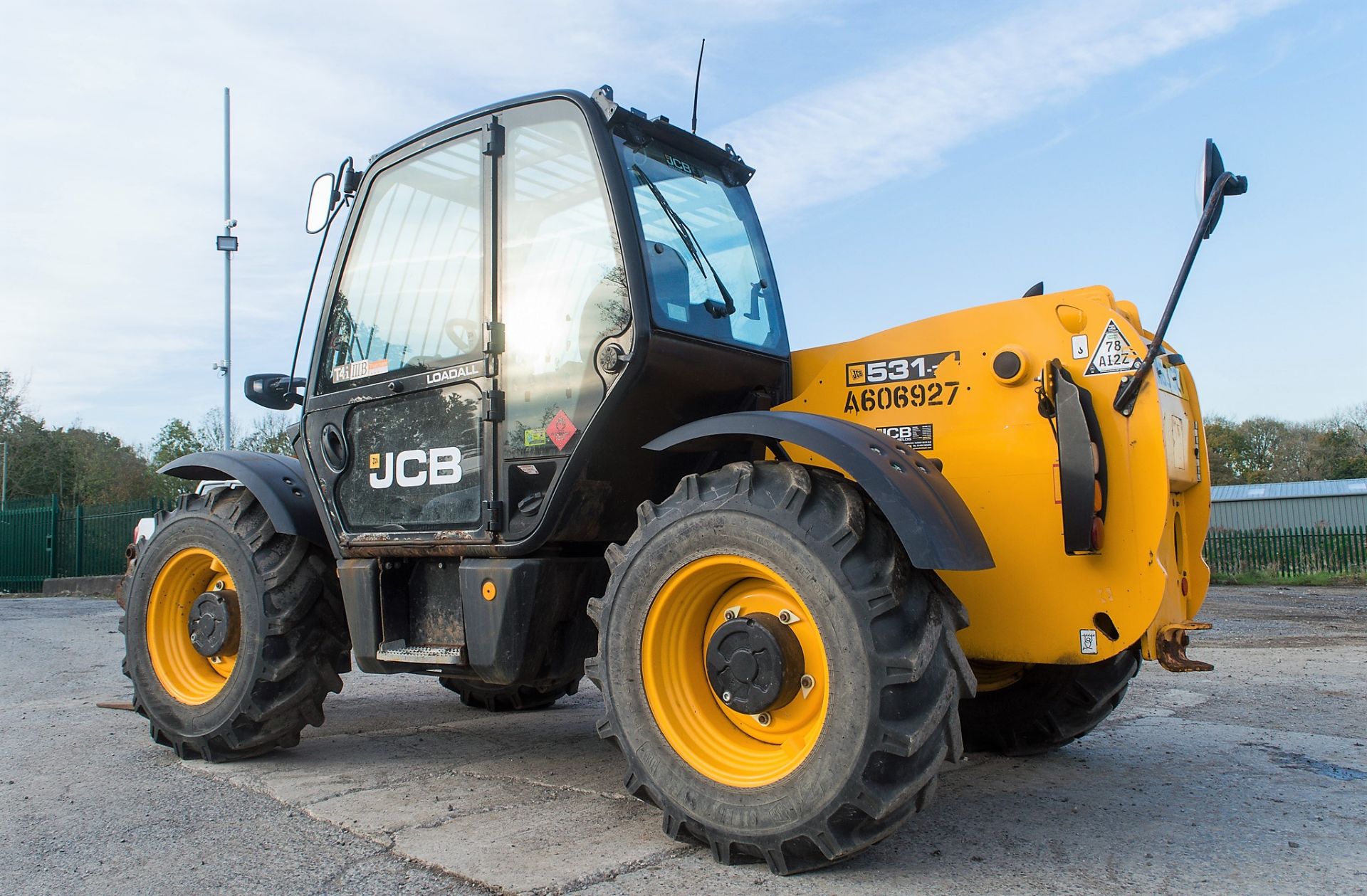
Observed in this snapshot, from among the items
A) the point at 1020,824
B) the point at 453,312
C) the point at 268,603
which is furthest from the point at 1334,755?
the point at 268,603

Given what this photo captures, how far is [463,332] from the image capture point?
4.21 m

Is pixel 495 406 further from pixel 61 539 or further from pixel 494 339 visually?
pixel 61 539

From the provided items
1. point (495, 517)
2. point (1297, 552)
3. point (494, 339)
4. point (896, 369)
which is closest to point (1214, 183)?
point (896, 369)

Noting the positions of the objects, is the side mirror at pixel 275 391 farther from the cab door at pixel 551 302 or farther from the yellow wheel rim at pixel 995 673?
the yellow wheel rim at pixel 995 673

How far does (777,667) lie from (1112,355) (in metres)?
1.60

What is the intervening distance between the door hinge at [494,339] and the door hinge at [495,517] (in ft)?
1.99

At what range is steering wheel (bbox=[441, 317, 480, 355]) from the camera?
4.13m

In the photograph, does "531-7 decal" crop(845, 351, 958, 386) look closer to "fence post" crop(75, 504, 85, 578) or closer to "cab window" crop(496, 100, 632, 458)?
"cab window" crop(496, 100, 632, 458)

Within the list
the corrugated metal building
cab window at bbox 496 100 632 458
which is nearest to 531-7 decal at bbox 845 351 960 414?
cab window at bbox 496 100 632 458

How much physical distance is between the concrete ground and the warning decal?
155 centimetres

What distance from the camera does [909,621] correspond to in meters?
2.89

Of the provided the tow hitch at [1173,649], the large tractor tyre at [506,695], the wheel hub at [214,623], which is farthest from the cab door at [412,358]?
the tow hitch at [1173,649]

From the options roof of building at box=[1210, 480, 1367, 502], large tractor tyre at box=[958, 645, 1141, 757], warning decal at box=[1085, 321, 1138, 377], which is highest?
warning decal at box=[1085, 321, 1138, 377]

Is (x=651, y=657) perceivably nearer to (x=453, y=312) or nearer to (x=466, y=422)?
(x=466, y=422)
